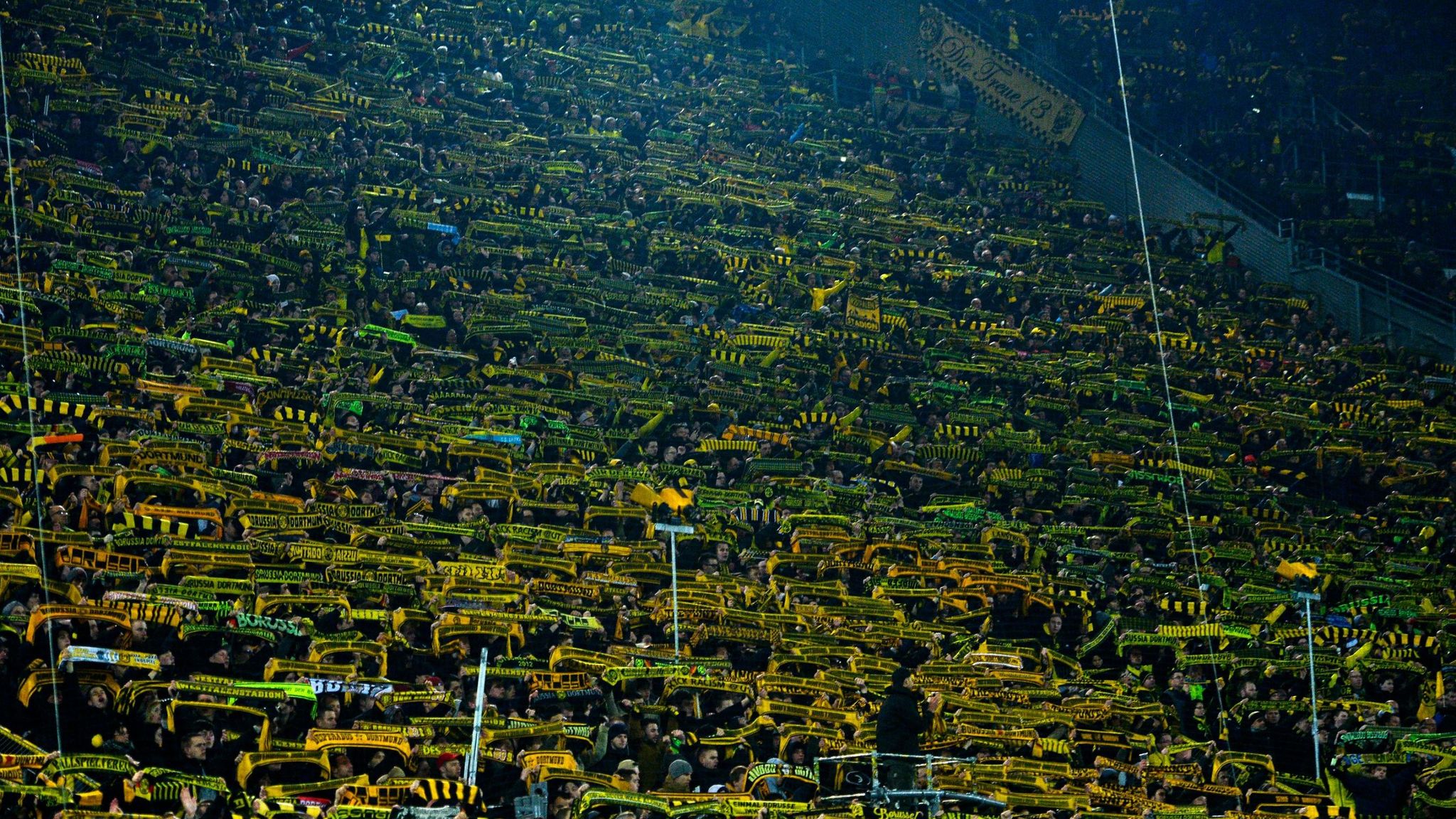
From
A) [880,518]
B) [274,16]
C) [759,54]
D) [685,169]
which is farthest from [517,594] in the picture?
[759,54]

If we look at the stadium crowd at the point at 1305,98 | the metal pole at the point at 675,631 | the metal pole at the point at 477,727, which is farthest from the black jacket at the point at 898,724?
the stadium crowd at the point at 1305,98

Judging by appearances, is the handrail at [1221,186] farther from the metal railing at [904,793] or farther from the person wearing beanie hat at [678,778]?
the person wearing beanie hat at [678,778]

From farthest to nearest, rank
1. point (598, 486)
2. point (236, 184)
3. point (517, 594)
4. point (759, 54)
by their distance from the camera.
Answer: point (759, 54)
point (236, 184)
point (598, 486)
point (517, 594)

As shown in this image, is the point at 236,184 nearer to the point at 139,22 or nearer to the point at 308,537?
the point at 139,22

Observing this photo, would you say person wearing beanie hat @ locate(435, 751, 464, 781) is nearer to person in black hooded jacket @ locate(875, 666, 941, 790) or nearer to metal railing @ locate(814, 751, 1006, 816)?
metal railing @ locate(814, 751, 1006, 816)

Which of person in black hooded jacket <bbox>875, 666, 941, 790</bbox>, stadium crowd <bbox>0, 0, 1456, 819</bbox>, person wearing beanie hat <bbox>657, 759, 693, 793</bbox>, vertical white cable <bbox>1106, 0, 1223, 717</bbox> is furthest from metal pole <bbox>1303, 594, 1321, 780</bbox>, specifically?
person wearing beanie hat <bbox>657, 759, 693, 793</bbox>

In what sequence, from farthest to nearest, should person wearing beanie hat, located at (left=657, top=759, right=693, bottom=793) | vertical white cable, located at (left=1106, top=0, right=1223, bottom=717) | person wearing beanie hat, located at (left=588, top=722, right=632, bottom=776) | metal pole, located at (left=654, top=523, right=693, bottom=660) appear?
vertical white cable, located at (left=1106, top=0, right=1223, bottom=717) → metal pole, located at (left=654, top=523, right=693, bottom=660) → person wearing beanie hat, located at (left=588, top=722, right=632, bottom=776) → person wearing beanie hat, located at (left=657, top=759, right=693, bottom=793)
